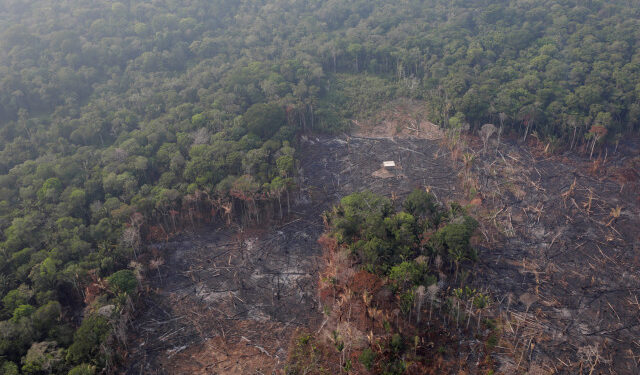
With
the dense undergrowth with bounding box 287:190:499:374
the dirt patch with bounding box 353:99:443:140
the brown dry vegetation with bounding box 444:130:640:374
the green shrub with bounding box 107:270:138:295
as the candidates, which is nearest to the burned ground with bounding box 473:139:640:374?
the brown dry vegetation with bounding box 444:130:640:374

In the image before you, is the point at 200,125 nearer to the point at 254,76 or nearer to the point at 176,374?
the point at 254,76

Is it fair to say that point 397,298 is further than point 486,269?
No

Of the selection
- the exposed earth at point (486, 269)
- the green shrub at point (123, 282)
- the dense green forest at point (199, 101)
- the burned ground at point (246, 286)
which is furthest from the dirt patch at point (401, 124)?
the green shrub at point (123, 282)

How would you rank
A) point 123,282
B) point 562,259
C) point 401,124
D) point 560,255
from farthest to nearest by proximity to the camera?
point 401,124, point 560,255, point 562,259, point 123,282

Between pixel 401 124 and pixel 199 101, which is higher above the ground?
pixel 199 101

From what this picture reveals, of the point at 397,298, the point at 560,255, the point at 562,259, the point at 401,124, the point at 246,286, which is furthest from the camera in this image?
the point at 401,124

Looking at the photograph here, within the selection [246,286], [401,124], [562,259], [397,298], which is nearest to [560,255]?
[562,259]

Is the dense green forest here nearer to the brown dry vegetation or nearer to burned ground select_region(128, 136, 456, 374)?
burned ground select_region(128, 136, 456, 374)

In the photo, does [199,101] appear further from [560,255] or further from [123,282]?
[560,255]

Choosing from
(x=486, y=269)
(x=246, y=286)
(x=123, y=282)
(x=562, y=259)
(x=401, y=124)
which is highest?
(x=401, y=124)

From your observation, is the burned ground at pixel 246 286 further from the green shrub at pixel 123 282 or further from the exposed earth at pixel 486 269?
the green shrub at pixel 123 282
